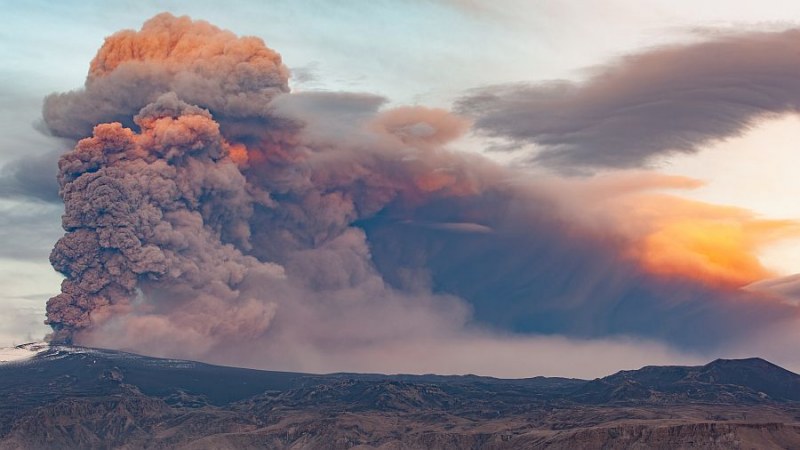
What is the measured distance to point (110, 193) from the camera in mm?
199625
